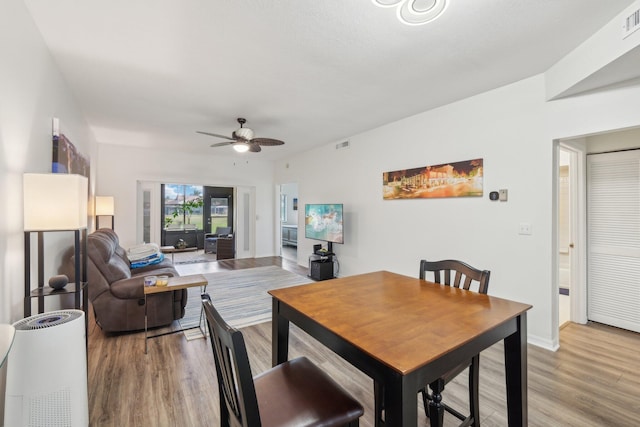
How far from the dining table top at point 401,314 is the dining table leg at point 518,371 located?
136 millimetres

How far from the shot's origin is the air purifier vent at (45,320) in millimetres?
1411

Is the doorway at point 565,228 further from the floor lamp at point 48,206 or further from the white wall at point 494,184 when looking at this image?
the floor lamp at point 48,206

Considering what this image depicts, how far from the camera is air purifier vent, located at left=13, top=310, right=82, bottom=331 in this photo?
1.41 meters

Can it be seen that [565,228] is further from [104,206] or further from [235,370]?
[104,206]

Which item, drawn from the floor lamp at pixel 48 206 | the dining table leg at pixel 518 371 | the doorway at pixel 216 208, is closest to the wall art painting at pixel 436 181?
the dining table leg at pixel 518 371

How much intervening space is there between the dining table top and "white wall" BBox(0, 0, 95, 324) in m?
1.59

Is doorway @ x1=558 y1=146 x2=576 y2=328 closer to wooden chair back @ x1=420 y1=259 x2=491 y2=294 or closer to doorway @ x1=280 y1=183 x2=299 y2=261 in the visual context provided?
wooden chair back @ x1=420 y1=259 x2=491 y2=294

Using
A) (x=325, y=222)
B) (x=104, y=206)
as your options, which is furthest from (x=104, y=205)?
(x=325, y=222)

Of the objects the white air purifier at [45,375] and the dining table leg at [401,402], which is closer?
the dining table leg at [401,402]

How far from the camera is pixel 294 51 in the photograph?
7.85ft

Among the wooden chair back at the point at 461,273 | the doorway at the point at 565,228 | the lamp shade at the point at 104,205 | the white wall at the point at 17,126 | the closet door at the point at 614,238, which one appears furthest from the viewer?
the lamp shade at the point at 104,205

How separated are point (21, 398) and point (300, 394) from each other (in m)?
1.30

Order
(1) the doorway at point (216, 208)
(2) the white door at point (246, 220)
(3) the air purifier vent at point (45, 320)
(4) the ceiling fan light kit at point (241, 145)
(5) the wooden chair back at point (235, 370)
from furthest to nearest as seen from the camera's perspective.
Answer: (1) the doorway at point (216, 208), (2) the white door at point (246, 220), (4) the ceiling fan light kit at point (241, 145), (3) the air purifier vent at point (45, 320), (5) the wooden chair back at point (235, 370)

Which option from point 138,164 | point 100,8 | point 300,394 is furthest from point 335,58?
point 138,164
